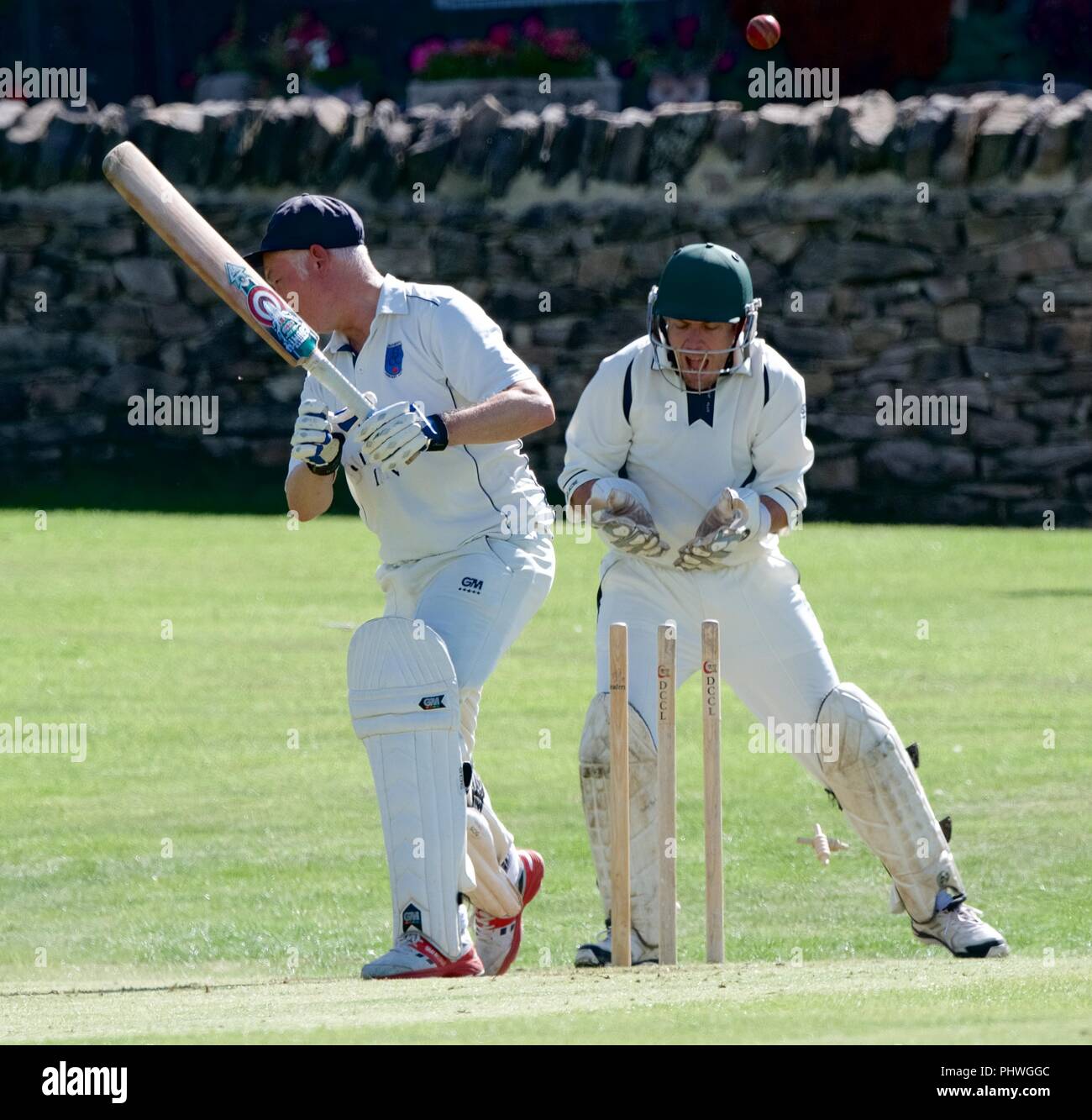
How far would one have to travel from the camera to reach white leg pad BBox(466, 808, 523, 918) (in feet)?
19.1

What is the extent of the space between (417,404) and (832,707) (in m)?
1.43

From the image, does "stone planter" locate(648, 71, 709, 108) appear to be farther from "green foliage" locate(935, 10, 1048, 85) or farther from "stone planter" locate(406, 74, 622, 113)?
"green foliage" locate(935, 10, 1048, 85)

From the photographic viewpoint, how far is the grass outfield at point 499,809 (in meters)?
4.62

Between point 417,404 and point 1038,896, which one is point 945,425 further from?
point 417,404

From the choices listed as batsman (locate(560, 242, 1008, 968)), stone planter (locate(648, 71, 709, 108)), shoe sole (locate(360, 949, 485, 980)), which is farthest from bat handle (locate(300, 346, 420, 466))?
stone planter (locate(648, 71, 709, 108))

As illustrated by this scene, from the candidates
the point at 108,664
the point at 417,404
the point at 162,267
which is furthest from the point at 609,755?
the point at 162,267

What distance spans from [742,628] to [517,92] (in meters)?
13.2

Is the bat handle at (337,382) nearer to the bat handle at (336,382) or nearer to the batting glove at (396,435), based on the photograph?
the bat handle at (336,382)

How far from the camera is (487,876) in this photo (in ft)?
19.5

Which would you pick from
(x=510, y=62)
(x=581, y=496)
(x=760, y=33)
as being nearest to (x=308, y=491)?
(x=581, y=496)

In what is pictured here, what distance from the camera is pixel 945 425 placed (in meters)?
15.2

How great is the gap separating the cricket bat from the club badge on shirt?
205mm

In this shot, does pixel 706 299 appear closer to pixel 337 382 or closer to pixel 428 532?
pixel 428 532

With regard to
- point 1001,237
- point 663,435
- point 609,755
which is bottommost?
point 609,755
